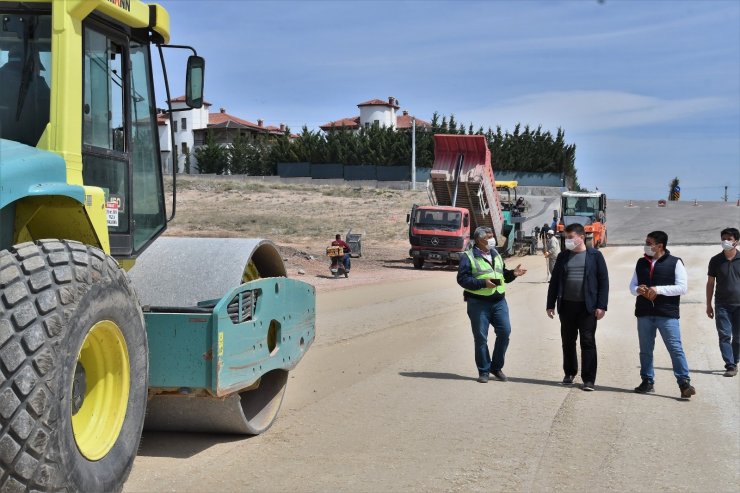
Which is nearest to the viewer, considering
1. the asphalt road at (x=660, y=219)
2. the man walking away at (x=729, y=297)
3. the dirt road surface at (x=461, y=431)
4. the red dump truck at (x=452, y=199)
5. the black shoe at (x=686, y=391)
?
the dirt road surface at (x=461, y=431)

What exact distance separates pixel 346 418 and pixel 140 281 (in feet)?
7.92

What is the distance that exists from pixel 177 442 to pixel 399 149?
73.1 meters

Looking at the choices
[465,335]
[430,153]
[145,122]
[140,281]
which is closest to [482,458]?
[140,281]

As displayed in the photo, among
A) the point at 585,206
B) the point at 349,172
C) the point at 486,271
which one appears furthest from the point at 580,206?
the point at 349,172

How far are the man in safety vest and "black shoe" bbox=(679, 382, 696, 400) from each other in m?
1.87

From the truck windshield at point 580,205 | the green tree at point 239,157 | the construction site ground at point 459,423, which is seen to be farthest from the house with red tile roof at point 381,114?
the construction site ground at point 459,423

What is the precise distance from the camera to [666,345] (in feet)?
30.2

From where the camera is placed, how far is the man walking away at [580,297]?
934 cm

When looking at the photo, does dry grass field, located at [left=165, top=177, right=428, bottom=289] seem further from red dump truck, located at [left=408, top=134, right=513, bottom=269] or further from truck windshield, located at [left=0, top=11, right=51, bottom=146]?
truck windshield, located at [left=0, top=11, right=51, bottom=146]

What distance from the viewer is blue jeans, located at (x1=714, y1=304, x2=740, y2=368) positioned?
10570 mm

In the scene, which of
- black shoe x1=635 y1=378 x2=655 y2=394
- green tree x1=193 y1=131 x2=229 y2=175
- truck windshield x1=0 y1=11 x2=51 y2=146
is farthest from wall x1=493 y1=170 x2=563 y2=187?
truck windshield x1=0 y1=11 x2=51 y2=146

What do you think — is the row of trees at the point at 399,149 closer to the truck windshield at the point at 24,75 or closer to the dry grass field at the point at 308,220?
the dry grass field at the point at 308,220

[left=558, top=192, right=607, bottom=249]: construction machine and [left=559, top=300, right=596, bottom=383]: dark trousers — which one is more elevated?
[left=558, top=192, right=607, bottom=249]: construction machine

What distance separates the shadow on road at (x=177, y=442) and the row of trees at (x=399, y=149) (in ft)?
237
